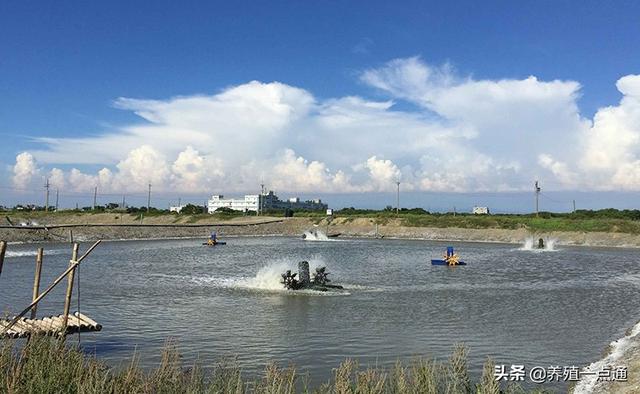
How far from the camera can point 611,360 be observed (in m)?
14.5

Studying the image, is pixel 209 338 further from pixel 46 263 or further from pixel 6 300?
pixel 46 263

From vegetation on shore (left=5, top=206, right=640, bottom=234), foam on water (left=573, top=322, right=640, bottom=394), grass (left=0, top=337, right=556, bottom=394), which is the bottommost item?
foam on water (left=573, top=322, right=640, bottom=394)

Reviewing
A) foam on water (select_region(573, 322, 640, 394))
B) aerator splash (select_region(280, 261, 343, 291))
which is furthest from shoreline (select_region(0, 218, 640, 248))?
foam on water (select_region(573, 322, 640, 394))

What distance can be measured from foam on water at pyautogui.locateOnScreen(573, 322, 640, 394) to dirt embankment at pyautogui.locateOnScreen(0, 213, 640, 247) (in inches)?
2507

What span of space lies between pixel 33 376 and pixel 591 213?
118135 mm

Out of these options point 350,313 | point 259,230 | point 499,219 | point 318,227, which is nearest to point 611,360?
point 350,313

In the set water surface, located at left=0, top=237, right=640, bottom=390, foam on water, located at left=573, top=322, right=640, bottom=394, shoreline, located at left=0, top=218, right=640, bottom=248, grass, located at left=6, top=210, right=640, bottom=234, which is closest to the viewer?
foam on water, located at left=573, top=322, right=640, bottom=394

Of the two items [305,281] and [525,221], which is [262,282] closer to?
[305,281]

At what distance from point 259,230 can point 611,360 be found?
99078 mm

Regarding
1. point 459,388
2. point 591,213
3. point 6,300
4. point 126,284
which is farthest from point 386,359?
point 591,213

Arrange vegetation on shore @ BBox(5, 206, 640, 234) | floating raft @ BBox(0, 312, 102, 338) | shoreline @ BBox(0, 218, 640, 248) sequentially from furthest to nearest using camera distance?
1. vegetation on shore @ BBox(5, 206, 640, 234)
2. shoreline @ BBox(0, 218, 640, 248)
3. floating raft @ BBox(0, 312, 102, 338)

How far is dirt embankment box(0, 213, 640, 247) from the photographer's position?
81.9m

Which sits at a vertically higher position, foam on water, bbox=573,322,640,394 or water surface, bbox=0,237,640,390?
foam on water, bbox=573,322,640,394

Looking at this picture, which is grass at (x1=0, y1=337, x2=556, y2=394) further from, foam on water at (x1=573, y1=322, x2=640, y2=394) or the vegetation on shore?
the vegetation on shore
